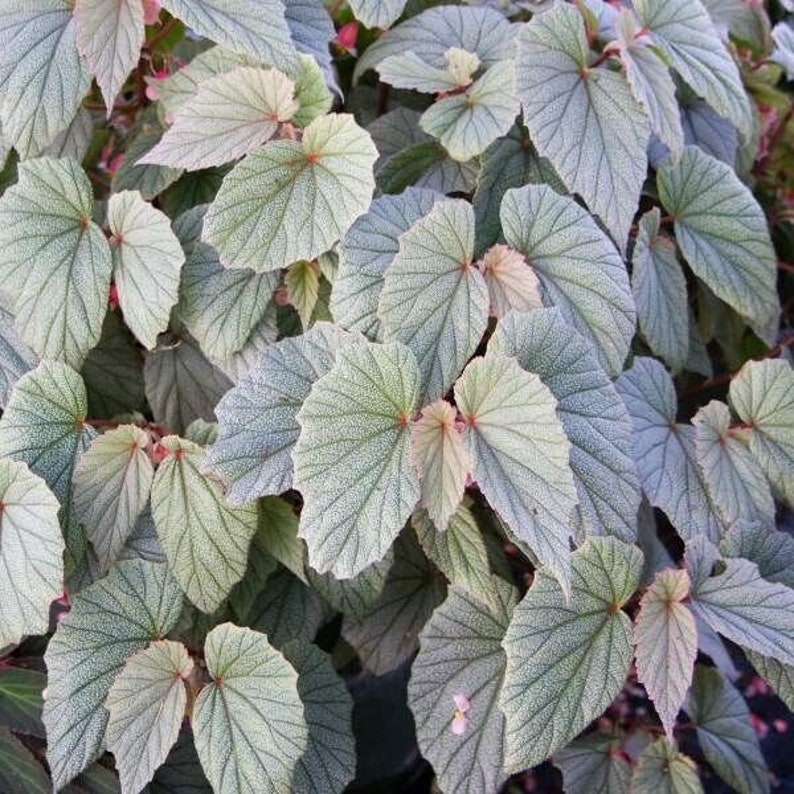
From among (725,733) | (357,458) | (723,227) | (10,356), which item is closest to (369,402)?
(357,458)

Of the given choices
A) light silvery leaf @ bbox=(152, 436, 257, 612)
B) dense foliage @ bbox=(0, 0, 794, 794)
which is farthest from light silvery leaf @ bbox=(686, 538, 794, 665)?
light silvery leaf @ bbox=(152, 436, 257, 612)

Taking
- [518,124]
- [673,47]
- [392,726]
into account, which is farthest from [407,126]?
[392,726]

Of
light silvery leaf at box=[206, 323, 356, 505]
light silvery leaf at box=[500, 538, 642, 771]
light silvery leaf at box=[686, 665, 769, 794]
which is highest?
light silvery leaf at box=[206, 323, 356, 505]

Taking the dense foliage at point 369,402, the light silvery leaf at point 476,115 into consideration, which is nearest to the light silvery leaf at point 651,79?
the dense foliage at point 369,402

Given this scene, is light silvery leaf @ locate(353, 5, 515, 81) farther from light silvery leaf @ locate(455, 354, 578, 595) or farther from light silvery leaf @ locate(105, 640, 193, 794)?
light silvery leaf @ locate(105, 640, 193, 794)

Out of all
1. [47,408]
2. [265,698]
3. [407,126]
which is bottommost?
[265,698]

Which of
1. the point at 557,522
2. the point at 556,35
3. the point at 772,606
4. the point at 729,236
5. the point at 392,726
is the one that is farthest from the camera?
the point at 392,726

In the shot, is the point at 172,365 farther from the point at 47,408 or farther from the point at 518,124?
the point at 518,124

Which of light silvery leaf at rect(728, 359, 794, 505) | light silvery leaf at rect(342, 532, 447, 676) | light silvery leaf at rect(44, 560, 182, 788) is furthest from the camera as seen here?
light silvery leaf at rect(342, 532, 447, 676)
